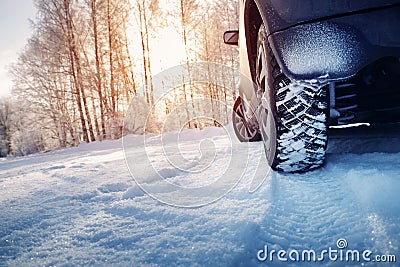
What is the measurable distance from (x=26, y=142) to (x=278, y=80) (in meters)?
31.3

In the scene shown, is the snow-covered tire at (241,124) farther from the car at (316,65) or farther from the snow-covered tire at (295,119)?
the snow-covered tire at (295,119)

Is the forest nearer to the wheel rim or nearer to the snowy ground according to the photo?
the wheel rim

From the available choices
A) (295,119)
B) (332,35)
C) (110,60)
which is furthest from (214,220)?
(110,60)

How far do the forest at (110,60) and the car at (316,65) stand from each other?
33.9 feet

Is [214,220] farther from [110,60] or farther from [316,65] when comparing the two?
[110,60]

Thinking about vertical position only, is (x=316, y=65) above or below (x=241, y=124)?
above

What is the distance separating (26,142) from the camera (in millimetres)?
25016

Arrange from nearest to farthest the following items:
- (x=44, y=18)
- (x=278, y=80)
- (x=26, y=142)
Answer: (x=278, y=80), (x=44, y=18), (x=26, y=142)

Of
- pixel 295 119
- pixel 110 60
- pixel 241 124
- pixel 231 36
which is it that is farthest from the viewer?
pixel 110 60

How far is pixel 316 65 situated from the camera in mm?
1006

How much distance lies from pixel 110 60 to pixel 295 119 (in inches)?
516

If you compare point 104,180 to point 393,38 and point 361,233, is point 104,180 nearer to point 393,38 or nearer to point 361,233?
point 361,233

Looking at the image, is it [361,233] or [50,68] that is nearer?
[361,233]

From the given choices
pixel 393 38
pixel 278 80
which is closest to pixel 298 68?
pixel 278 80
